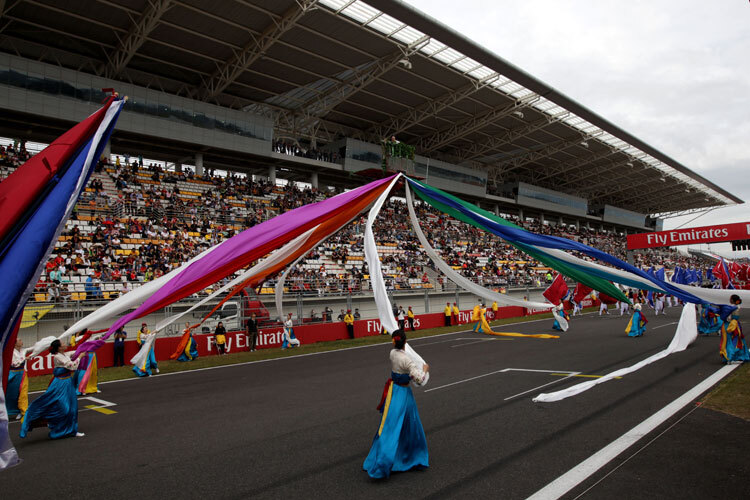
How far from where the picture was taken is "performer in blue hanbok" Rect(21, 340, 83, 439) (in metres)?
7.89

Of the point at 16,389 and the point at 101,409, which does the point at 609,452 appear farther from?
the point at 16,389

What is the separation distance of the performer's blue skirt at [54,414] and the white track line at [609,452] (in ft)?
24.8

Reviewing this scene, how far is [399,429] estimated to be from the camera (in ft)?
18.6

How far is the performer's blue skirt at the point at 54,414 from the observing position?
789 centimetres

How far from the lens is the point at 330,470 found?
583cm

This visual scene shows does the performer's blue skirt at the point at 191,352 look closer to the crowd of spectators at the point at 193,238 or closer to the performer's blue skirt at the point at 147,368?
the performer's blue skirt at the point at 147,368

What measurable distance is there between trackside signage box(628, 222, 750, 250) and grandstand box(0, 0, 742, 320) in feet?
29.4

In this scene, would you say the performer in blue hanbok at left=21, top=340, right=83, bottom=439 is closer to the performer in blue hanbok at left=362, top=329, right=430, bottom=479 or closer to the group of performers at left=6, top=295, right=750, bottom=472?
the group of performers at left=6, top=295, right=750, bottom=472

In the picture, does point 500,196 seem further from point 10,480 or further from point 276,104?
point 10,480

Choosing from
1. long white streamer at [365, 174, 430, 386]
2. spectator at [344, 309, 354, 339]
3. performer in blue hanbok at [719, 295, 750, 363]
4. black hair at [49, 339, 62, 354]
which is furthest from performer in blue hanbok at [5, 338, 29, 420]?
performer in blue hanbok at [719, 295, 750, 363]

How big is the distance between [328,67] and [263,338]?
58.7ft

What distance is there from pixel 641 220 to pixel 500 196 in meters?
39.8

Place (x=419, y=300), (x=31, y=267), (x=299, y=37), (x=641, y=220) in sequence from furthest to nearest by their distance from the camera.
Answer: (x=641, y=220)
(x=419, y=300)
(x=299, y=37)
(x=31, y=267)

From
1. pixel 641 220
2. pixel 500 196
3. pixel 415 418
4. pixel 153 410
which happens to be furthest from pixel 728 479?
pixel 641 220
